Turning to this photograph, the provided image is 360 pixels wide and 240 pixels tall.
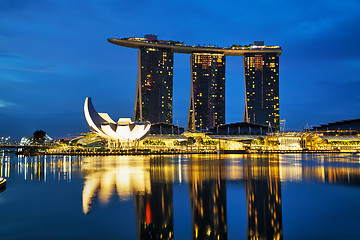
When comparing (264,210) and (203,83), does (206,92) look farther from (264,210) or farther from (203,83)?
(264,210)

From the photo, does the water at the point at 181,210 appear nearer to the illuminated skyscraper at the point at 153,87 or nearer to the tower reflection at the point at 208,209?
the tower reflection at the point at 208,209

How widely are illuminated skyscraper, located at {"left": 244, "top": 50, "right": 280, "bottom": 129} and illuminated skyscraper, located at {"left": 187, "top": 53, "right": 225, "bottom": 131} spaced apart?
35.1ft

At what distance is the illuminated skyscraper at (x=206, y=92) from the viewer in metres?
143

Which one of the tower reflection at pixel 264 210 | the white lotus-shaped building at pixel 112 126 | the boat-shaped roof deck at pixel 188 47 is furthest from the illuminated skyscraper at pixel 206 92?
the tower reflection at pixel 264 210

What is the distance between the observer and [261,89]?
145 metres

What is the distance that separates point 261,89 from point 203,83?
23.3 m

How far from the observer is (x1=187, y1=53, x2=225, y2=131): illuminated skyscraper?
470 ft

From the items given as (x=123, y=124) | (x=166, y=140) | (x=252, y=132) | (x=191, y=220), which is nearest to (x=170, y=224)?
(x=191, y=220)

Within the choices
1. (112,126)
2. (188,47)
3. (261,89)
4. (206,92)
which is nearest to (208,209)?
(112,126)

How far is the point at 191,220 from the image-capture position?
13.5 meters

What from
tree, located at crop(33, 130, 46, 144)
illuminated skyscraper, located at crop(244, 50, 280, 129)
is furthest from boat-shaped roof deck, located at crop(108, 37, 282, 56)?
tree, located at crop(33, 130, 46, 144)

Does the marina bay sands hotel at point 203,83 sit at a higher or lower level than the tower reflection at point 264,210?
higher

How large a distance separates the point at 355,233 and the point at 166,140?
99106mm

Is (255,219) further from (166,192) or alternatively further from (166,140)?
(166,140)
